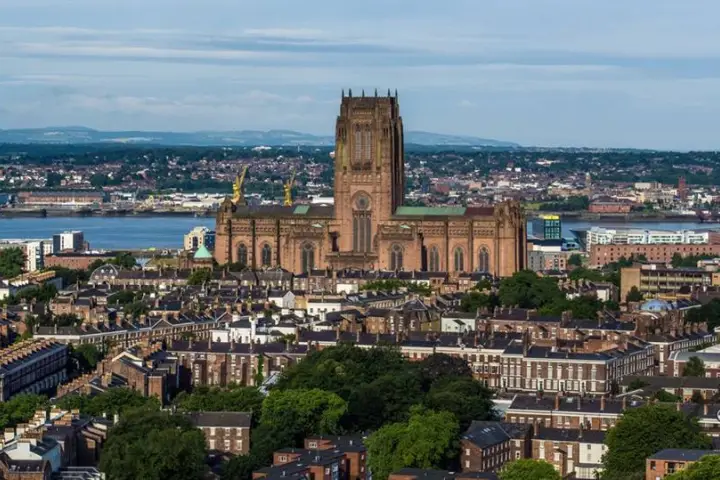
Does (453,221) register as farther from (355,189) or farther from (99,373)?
(99,373)

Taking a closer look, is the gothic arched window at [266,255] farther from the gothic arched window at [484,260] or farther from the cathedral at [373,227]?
the gothic arched window at [484,260]

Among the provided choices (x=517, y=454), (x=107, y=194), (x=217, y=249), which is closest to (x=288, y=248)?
(x=217, y=249)

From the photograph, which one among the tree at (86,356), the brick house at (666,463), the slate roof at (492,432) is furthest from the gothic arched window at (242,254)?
the brick house at (666,463)

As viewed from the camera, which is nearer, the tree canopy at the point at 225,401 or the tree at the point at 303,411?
the tree at the point at 303,411

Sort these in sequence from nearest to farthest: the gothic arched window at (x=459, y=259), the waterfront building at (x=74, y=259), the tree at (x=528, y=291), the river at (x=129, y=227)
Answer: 1. the tree at (x=528, y=291)
2. the gothic arched window at (x=459, y=259)
3. the waterfront building at (x=74, y=259)
4. the river at (x=129, y=227)

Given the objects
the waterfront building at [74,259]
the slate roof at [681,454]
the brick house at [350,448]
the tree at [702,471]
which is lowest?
the waterfront building at [74,259]

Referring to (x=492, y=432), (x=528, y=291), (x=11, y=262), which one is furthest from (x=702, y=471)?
(x=11, y=262)

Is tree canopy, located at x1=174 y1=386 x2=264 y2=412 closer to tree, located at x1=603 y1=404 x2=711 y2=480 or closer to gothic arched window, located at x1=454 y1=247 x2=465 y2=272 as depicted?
tree, located at x1=603 y1=404 x2=711 y2=480
